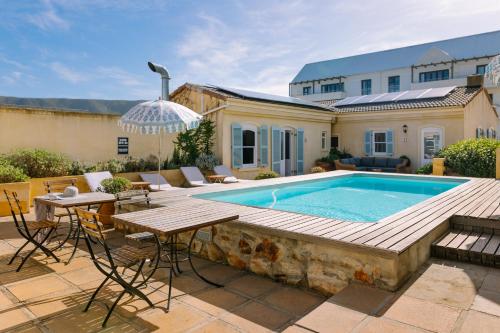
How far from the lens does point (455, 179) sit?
9.60 metres

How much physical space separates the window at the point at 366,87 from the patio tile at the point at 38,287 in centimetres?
3241

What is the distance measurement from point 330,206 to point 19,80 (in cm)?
1555

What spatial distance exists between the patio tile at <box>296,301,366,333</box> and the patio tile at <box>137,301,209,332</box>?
982mm

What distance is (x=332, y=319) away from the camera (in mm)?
2721

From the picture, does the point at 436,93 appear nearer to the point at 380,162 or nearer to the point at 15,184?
the point at 380,162

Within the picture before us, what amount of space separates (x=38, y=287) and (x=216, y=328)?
222cm

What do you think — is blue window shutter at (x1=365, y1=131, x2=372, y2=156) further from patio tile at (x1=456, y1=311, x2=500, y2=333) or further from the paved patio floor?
patio tile at (x1=456, y1=311, x2=500, y2=333)

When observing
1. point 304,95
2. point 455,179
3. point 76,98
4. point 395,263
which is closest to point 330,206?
point 455,179

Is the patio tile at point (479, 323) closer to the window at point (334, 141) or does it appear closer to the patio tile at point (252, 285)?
the patio tile at point (252, 285)

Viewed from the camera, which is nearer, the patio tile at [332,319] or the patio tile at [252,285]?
the patio tile at [332,319]

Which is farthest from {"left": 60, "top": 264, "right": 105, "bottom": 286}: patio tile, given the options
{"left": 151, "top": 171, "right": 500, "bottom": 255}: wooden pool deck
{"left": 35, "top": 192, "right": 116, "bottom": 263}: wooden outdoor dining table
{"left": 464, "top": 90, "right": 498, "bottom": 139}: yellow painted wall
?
{"left": 464, "top": 90, "right": 498, "bottom": 139}: yellow painted wall

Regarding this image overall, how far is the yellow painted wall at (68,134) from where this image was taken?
993cm

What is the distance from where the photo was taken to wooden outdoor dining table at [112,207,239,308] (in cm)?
339

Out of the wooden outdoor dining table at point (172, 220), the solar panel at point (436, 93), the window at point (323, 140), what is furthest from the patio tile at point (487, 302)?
the solar panel at point (436, 93)
